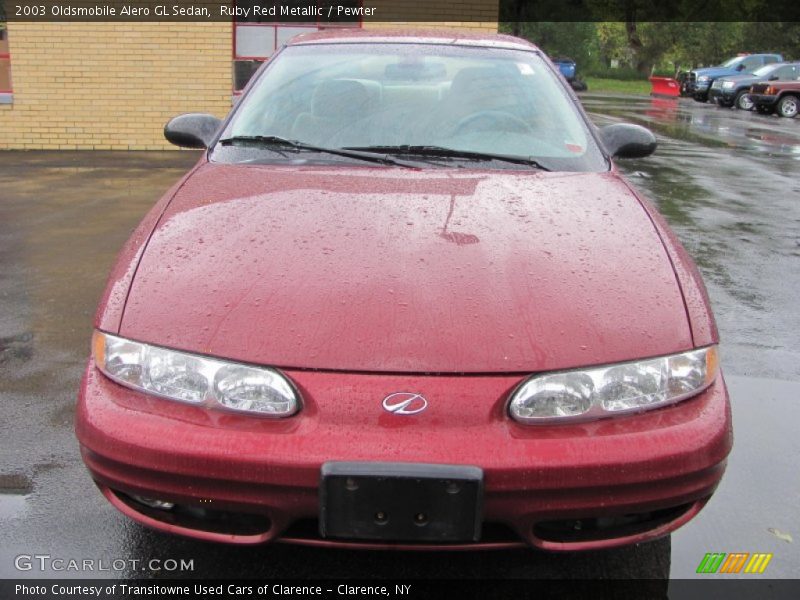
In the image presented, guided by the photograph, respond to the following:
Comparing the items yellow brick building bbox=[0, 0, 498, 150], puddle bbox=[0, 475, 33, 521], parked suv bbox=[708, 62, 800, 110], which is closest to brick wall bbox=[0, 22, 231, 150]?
yellow brick building bbox=[0, 0, 498, 150]

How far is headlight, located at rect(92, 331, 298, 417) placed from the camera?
1884 millimetres

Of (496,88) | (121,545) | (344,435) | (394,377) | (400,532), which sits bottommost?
(121,545)

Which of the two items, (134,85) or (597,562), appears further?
(134,85)

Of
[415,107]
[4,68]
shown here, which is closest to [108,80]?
[4,68]

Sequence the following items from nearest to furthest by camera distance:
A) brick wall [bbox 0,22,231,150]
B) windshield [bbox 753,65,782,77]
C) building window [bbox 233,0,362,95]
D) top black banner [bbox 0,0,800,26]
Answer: top black banner [bbox 0,0,800,26] < brick wall [bbox 0,22,231,150] < building window [bbox 233,0,362,95] < windshield [bbox 753,65,782,77]

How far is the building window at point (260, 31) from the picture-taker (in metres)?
10.5

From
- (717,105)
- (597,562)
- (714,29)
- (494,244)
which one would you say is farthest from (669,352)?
(714,29)

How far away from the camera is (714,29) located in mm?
49938

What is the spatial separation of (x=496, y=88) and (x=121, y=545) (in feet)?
7.49

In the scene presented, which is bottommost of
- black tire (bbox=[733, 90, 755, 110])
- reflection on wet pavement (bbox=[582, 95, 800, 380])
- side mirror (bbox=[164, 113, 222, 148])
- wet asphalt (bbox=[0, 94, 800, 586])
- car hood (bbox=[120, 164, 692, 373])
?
wet asphalt (bbox=[0, 94, 800, 586])

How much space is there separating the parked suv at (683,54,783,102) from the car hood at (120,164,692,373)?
31.4 metres

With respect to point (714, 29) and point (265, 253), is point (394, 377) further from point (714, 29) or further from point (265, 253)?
point (714, 29)

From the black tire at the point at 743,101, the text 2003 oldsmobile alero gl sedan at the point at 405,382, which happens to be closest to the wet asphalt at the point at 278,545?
the text 2003 oldsmobile alero gl sedan at the point at 405,382

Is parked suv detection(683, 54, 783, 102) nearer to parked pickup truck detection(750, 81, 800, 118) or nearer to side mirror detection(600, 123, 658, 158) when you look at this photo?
parked pickup truck detection(750, 81, 800, 118)
